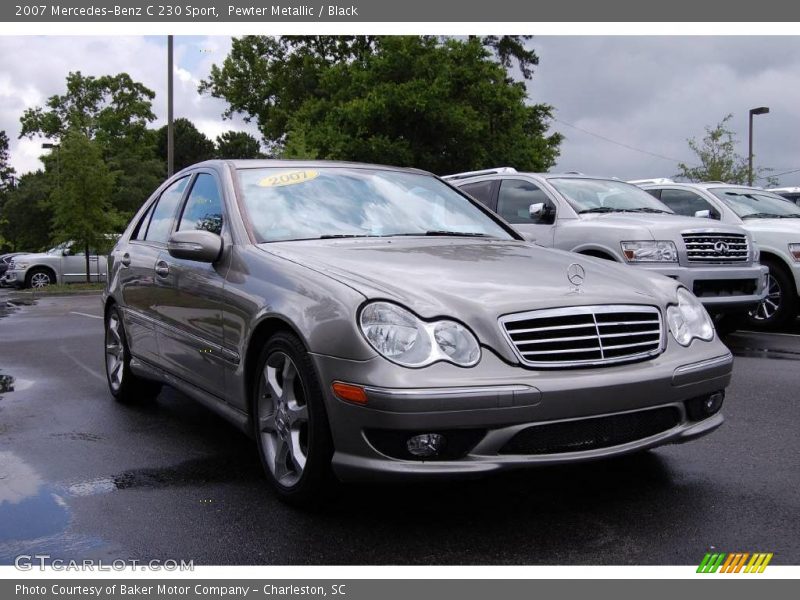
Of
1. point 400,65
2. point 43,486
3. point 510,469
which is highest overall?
point 400,65

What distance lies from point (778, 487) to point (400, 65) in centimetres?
2879

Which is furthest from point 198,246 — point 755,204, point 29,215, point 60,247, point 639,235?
point 29,215

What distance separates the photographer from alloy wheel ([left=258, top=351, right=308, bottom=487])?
11.8ft

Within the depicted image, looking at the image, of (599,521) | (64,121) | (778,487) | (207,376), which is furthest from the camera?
(64,121)

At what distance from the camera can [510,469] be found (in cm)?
316

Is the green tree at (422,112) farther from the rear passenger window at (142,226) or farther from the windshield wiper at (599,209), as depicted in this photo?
the rear passenger window at (142,226)

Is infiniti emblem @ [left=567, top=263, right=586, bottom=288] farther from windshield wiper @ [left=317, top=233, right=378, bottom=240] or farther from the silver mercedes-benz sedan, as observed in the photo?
windshield wiper @ [left=317, top=233, right=378, bottom=240]

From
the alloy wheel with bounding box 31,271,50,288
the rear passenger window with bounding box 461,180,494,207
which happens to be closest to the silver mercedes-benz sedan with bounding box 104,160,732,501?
the rear passenger window with bounding box 461,180,494,207

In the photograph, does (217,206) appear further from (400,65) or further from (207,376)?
(400,65)

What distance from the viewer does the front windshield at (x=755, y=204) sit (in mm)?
10422

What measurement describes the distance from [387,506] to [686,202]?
333 inches

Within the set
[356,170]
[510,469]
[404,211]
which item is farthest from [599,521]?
[356,170]

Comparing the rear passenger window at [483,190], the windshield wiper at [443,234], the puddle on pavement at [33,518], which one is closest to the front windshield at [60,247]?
the rear passenger window at [483,190]

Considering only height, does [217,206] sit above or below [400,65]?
below
